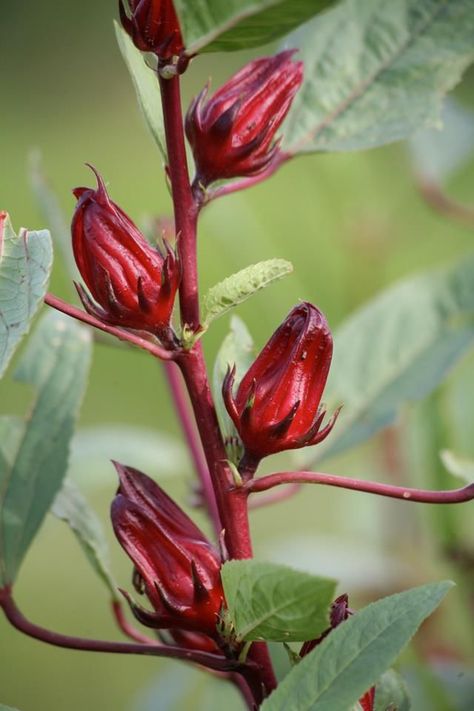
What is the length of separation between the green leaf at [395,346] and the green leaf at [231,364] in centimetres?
28

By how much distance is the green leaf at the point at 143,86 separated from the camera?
1.81ft

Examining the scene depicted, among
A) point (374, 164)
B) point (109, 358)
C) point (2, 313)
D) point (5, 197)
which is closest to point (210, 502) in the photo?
point (2, 313)

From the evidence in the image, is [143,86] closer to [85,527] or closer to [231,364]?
[231,364]

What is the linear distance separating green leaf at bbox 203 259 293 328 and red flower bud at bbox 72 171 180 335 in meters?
0.02

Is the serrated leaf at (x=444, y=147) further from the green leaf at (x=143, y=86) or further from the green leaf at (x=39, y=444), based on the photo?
the green leaf at (x=143, y=86)

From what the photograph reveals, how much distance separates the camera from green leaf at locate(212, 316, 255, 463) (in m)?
0.54

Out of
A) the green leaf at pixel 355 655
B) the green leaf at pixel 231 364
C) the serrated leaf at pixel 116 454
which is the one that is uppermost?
the green leaf at pixel 231 364

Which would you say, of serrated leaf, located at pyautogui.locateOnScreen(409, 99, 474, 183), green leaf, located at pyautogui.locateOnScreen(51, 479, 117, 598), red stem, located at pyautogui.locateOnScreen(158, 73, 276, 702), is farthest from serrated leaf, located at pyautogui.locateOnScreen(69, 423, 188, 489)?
red stem, located at pyautogui.locateOnScreen(158, 73, 276, 702)

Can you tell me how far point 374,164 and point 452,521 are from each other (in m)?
0.81

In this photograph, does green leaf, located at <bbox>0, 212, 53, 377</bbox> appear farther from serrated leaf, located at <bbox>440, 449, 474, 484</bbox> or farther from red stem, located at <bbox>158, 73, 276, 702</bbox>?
serrated leaf, located at <bbox>440, 449, 474, 484</bbox>

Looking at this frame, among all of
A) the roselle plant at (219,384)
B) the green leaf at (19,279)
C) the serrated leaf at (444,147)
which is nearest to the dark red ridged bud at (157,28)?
the roselle plant at (219,384)

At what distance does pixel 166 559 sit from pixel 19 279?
161mm

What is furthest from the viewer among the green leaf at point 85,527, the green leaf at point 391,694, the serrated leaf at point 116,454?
the serrated leaf at point 116,454

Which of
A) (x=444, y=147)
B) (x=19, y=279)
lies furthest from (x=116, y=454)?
(x=19, y=279)
